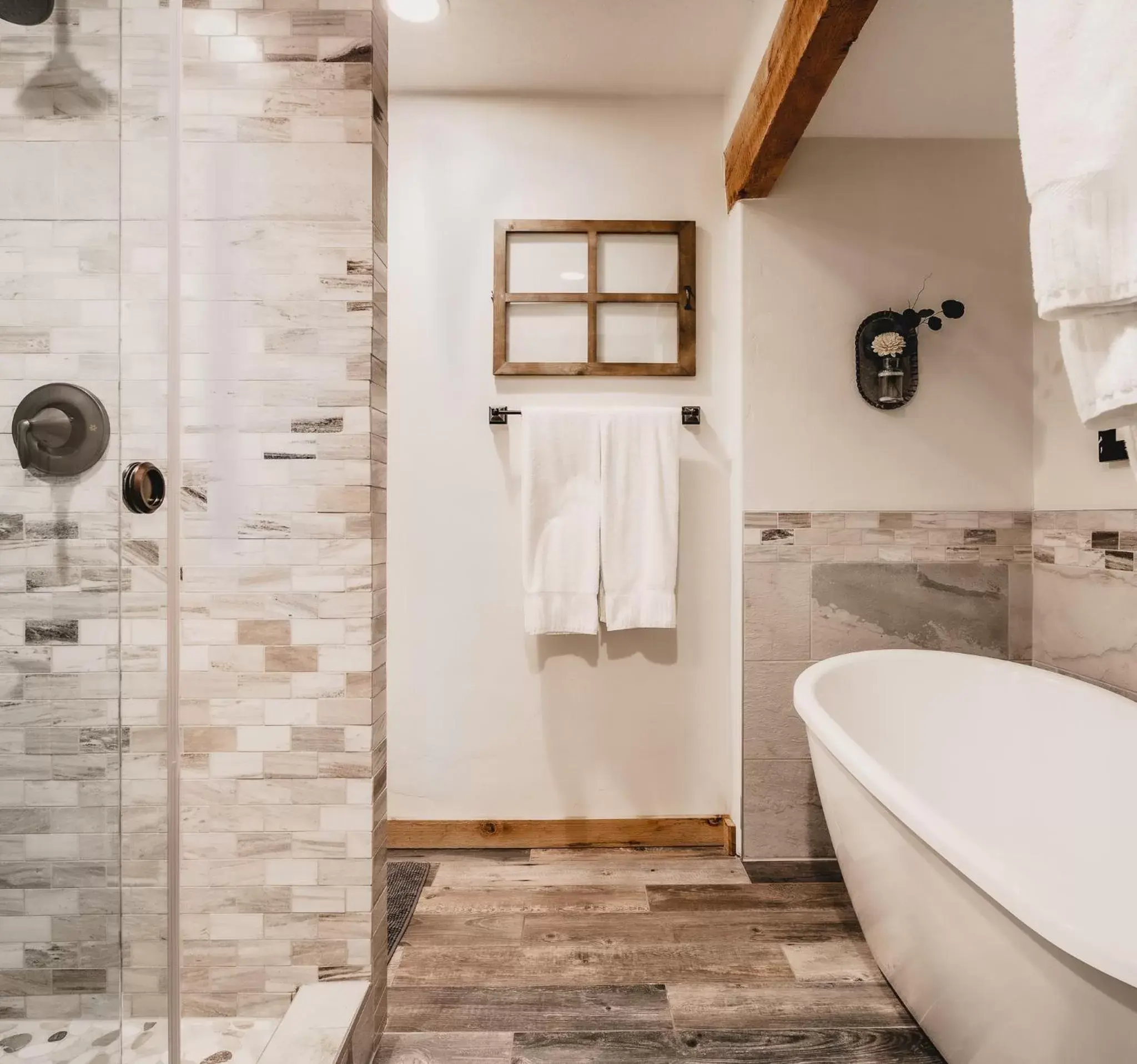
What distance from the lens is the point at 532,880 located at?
2.11 m

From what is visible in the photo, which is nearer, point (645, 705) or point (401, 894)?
point (401, 894)

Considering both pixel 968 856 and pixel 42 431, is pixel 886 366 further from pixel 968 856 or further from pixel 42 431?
pixel 42 431

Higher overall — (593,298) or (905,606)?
(593,298)

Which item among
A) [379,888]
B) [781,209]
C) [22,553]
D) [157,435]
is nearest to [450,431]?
[781,209]

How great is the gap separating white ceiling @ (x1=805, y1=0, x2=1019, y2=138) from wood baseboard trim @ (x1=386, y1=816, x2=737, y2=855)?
7.22 ft

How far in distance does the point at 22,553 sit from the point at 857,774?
1.24 m

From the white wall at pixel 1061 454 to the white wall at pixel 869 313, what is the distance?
54 mm

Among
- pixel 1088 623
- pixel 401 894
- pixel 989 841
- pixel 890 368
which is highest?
pixel 890 368

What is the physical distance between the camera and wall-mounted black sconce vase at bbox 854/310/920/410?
2.17 m

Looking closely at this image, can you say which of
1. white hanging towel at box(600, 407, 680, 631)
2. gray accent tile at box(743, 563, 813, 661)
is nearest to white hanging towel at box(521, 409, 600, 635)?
white hanging towel at box(600, 407, 680, 631)

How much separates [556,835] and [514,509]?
1075 mm

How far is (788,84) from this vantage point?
1.63 meters

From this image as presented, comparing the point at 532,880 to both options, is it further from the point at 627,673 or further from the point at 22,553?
the point at 22,553

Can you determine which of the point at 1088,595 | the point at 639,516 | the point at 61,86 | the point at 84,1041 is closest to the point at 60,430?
the point at 61,86
